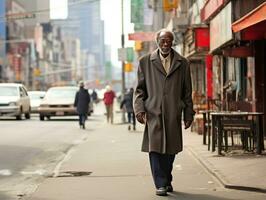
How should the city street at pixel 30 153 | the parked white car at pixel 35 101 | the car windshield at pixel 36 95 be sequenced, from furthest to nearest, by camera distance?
the car windshield at pixel 36 95 → the parked white car at pixel 35 101 → the city street at pixel 30 153

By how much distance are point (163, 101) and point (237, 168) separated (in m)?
3.01

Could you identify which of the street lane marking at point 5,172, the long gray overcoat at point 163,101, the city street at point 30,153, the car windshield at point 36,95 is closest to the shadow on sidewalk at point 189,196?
the long gray overcoat at point 163,101

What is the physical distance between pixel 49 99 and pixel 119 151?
1760 cm

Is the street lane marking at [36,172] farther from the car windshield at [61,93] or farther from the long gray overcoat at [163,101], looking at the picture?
the car windshield at [61,93]

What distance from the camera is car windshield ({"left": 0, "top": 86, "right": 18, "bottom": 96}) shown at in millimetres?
33812

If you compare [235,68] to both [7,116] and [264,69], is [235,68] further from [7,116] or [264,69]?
[7,116]

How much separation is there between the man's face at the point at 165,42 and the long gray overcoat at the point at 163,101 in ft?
0.39

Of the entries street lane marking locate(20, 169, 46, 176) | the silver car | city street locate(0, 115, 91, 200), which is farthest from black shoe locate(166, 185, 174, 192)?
the silver car

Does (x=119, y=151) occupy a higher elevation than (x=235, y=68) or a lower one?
lower

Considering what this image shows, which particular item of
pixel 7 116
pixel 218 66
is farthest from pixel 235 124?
pixel 7 116

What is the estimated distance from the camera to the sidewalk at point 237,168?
32.2 feet

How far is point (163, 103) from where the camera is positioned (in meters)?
9.13

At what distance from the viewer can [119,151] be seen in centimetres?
1595

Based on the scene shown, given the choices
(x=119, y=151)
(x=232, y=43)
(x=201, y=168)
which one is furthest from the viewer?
(x=232, y=43)
